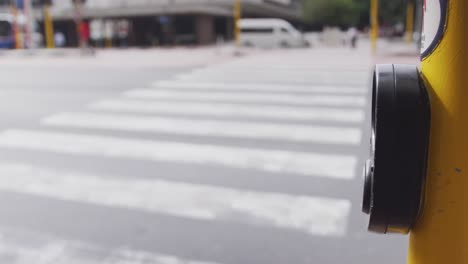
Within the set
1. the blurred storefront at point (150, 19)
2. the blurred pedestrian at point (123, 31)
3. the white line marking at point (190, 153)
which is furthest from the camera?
the blurred pedestrian at point (123, 31)

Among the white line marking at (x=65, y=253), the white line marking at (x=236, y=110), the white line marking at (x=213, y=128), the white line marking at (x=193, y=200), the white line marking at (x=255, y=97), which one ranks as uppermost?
the white line marking at (x=255, y=97)

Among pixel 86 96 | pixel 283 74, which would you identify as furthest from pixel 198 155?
pixel 283 74

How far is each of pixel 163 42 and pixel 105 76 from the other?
2352 centimetres

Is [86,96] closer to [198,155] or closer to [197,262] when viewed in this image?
[198,155]

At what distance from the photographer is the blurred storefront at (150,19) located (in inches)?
1414

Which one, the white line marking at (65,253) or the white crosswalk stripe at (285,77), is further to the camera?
the white crosswalk stripe at (285,77)

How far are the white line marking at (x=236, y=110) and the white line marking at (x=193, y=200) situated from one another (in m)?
3.46

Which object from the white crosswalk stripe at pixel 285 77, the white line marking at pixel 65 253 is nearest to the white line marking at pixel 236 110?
the white crosswalk stripe at pixel 285 77

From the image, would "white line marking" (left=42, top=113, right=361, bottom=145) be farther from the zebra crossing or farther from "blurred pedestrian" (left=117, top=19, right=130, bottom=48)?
"blurred pedestrian" (left=117, top=19, right=130, bottom=48)

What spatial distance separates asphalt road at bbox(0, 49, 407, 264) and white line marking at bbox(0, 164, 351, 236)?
2cm

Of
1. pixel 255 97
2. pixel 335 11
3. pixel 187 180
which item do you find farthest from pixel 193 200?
pixel 335 11

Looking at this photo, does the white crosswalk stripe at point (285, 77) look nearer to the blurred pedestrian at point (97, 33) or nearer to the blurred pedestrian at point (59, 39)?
the blurred pedestrian at point (97, 33)

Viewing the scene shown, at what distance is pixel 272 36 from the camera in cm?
3388

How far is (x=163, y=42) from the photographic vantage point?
37.4 metres
